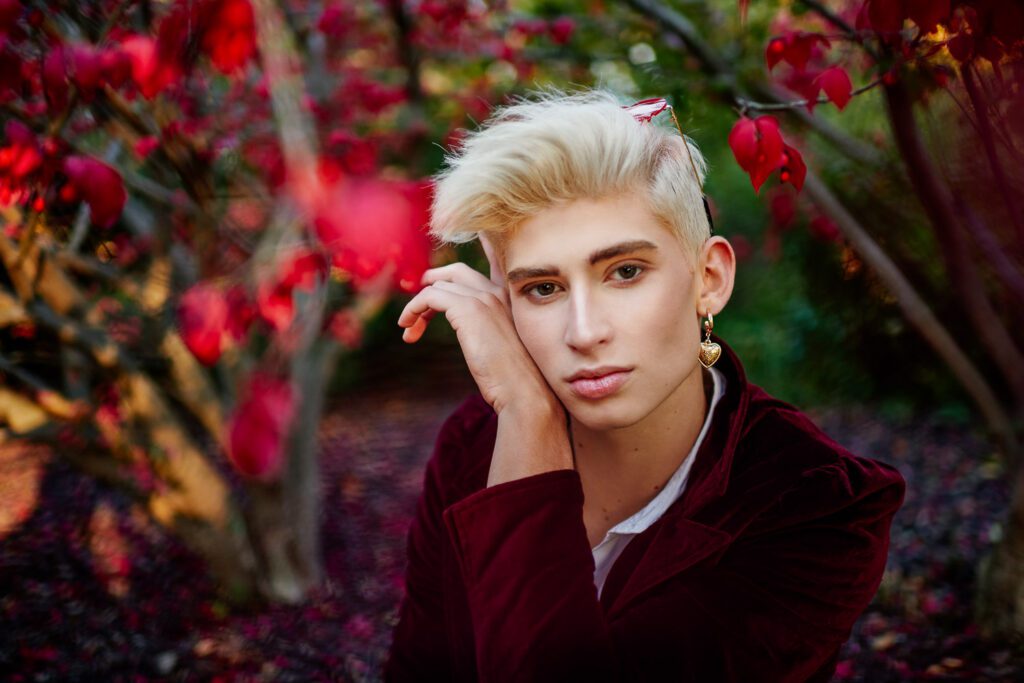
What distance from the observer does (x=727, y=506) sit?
5.55 ft

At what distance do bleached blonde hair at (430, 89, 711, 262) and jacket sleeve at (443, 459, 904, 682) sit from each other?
602mm

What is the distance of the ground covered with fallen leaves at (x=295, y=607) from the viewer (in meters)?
3.18

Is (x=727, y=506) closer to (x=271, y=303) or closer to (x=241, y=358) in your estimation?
(x=271, y=303)

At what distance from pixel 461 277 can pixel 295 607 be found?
269 centimetres

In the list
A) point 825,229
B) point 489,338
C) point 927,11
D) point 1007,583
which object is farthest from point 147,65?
point 825,229

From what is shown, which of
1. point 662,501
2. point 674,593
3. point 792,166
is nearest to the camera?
point 674,593

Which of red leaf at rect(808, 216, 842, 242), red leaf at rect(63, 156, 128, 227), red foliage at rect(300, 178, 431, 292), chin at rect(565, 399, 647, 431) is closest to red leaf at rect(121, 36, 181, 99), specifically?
red leaf at rect(63, 156, 128, 227)

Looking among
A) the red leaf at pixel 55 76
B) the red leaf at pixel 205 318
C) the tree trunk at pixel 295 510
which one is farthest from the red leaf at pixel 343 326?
the red leaf at pixel 55 76

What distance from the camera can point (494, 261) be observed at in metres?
1.92

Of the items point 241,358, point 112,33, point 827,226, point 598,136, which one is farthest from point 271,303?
point 827,226

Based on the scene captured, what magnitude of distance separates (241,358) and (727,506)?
288 cm

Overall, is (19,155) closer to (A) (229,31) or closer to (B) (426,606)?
(A) (229,31)

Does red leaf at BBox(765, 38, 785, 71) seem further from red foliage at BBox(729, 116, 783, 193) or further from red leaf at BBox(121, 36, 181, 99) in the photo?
red leaf at BBox(121, 36, 181, 99)

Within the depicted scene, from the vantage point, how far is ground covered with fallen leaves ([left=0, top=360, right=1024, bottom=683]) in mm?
3176
